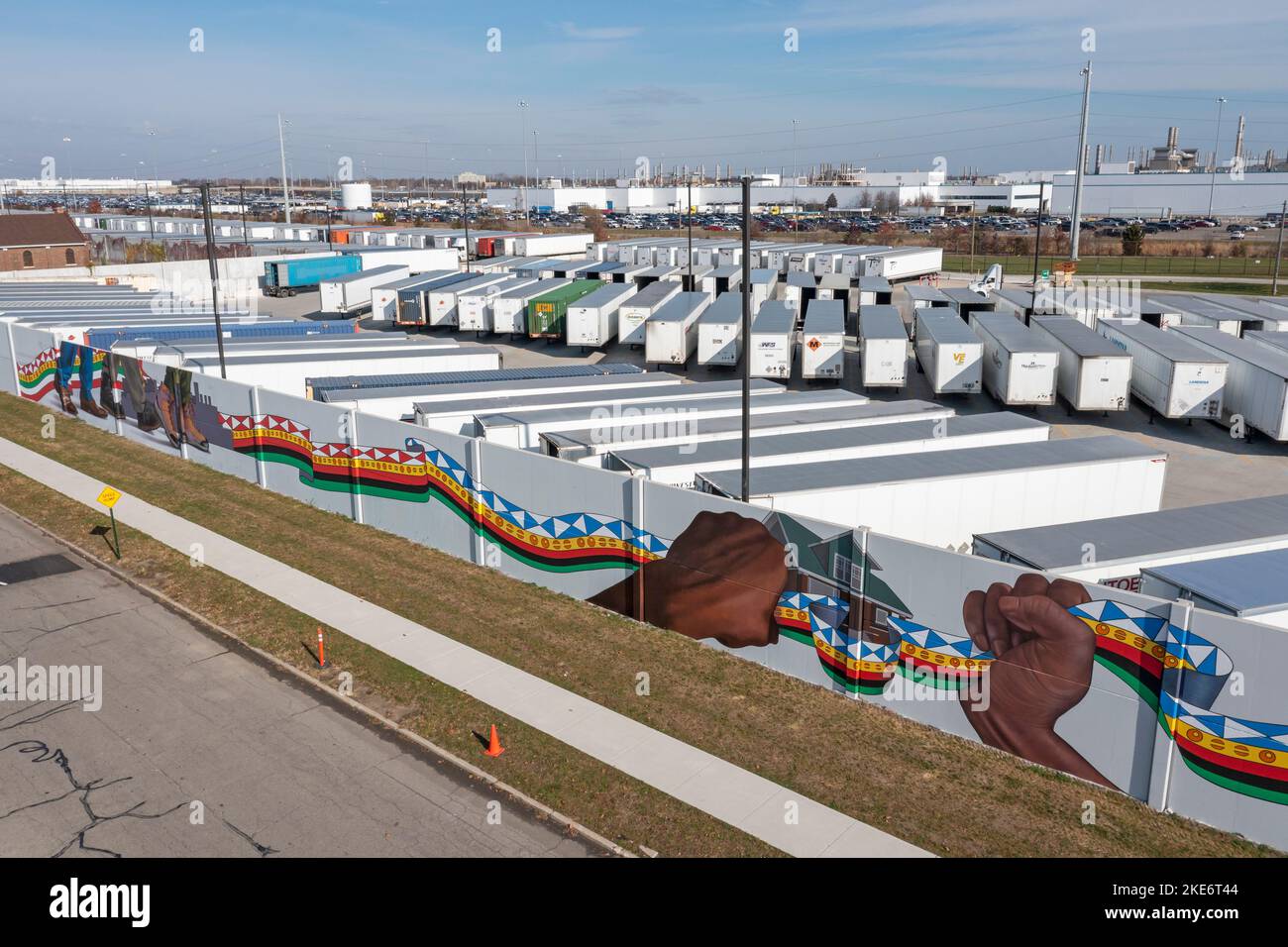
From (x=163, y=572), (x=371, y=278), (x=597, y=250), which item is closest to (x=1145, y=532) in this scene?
(x=163, y=572)

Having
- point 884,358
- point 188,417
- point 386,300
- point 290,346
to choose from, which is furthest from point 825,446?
point 386,300

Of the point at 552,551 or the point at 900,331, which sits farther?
the point at 900,331

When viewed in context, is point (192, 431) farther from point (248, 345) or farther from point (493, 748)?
point (493, 748)

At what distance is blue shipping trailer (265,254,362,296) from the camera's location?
70.1 m

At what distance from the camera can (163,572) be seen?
59.9ft

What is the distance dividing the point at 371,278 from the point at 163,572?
47705mm

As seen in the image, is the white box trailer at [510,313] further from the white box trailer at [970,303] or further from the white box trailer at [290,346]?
the white box trailer at [970,303]

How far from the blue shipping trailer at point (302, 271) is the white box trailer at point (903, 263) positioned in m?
37.6

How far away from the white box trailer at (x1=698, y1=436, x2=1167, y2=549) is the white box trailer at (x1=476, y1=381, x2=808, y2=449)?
4.24m

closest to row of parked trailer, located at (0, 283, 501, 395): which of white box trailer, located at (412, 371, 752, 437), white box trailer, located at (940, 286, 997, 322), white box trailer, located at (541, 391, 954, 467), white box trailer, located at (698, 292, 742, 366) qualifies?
white box trailer, located at (412, 371, 752, 437)

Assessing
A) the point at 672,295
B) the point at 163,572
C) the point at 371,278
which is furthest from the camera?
the point at 371,278

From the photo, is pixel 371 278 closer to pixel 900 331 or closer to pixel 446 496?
pixel 900 331

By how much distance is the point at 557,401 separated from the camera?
23.8 metres

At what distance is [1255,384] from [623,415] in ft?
73.1
